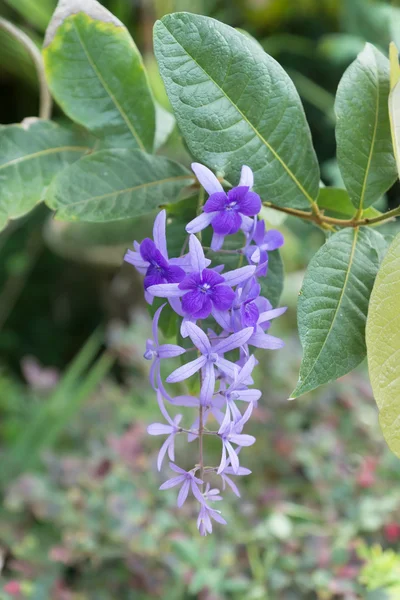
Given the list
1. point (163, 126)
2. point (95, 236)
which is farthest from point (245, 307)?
point (95, 236)

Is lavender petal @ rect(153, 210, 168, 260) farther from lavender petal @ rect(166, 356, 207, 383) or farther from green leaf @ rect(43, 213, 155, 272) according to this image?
green leaf @ rect(43, 213, 155, 272)

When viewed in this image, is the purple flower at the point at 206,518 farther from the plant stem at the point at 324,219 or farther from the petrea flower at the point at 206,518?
the plant stem at the point at 324,219

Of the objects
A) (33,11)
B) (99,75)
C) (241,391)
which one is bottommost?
(33,11)

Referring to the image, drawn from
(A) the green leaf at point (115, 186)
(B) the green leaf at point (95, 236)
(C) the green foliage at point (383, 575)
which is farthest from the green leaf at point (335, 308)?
(B) the green leaf at point (95, 236)

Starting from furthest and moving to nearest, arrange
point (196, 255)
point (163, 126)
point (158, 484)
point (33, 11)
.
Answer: point (33, 11)
point (158, 484)
point (163, 126)
point (196, 255)

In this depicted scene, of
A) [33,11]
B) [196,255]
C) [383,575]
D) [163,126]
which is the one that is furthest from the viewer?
[33,11]

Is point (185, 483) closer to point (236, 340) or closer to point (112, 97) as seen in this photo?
point (236, 340)

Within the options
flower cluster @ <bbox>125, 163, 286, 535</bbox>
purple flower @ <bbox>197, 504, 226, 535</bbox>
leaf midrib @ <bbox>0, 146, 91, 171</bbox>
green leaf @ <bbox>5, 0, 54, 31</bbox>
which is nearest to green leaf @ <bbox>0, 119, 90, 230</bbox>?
leaf midrib @ <bbox>0, 146, 91, 171</bbox>
